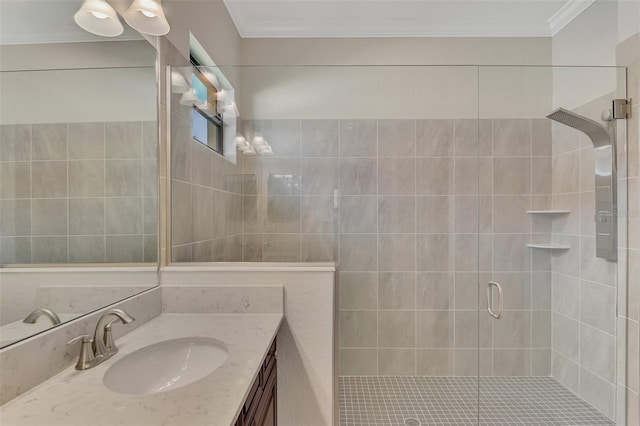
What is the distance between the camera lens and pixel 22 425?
664mm

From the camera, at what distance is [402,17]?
2436mm

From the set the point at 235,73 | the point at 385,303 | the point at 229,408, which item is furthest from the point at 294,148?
the point at 229,408

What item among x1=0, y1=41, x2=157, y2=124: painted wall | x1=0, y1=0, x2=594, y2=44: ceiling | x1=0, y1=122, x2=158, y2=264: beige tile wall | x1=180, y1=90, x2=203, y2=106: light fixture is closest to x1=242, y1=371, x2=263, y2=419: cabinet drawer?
x1=0, y1=122, x2=158, y2=264: beige tile wall

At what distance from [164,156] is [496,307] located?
219 centimetres

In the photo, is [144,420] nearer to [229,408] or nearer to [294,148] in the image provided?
[229,408]

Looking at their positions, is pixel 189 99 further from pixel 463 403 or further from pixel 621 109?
pixel 463 403

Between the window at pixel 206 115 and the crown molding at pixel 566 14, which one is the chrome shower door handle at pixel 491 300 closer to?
the window at pixel 206 115

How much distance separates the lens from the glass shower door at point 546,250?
67.9 inches

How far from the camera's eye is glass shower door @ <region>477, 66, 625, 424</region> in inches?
67.9

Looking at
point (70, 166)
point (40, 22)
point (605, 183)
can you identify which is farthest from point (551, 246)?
point (40, 22)

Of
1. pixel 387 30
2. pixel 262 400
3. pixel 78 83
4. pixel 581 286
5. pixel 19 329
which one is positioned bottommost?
pixel 262 400

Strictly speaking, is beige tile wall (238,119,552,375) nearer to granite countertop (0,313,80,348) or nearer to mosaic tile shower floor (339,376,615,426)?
mosaic tile shower floor (339,376,615,426)

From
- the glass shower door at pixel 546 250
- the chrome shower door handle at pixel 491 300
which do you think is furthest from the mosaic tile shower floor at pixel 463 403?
the chrome shower door handle at pixel 491 300

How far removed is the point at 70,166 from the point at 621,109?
2519 mm
